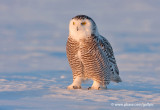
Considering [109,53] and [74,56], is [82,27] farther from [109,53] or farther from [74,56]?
[109,53]

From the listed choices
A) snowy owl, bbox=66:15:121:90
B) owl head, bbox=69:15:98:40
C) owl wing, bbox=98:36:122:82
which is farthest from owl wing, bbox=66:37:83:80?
owl wing, bbox=98:36:122:82

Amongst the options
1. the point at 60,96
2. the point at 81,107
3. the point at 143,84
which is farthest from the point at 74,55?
the point at 143,84

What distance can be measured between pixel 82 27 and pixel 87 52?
0.47 m

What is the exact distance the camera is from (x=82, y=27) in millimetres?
7184

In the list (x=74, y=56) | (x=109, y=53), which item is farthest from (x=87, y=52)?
(x=109, y=53)

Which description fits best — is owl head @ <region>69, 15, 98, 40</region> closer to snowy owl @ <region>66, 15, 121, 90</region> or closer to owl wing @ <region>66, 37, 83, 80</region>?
snowy owl @ <region>66, 15, 121, 90</region>

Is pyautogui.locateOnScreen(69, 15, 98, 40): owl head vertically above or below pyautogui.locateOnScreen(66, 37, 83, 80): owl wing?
above

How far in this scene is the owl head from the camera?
718 cm

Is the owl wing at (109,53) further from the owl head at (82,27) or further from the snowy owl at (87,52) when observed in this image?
the owl head at (82,27)

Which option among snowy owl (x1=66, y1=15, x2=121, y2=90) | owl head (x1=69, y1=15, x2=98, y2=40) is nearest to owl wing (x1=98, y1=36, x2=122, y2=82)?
snowy owl (x1=66, y1=15, x2=121, y2=90)

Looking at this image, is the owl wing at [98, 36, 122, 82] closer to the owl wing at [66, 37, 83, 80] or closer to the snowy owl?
the snowy owl

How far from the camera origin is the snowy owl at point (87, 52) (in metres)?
7.18

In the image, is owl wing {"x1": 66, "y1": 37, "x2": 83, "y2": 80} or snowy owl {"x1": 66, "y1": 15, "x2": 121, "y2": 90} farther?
owl wing {"x1": 66, "y1": 37, "x2": 83, "y2": 80}

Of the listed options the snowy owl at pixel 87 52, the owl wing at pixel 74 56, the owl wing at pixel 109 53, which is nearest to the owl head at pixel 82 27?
the snowy owl at pixel 87 52
